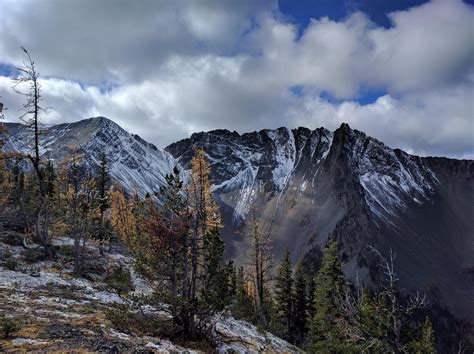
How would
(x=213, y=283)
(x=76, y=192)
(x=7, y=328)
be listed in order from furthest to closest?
(x=76, y=192) → (x=213, y=283) → (x=7, y=328)

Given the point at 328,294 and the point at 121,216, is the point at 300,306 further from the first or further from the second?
the point at 121,216

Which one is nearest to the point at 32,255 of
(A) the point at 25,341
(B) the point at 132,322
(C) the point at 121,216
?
(B) the point at 132,322

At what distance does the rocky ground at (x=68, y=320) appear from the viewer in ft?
39.7

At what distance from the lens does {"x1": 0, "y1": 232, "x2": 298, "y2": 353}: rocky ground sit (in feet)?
39.7

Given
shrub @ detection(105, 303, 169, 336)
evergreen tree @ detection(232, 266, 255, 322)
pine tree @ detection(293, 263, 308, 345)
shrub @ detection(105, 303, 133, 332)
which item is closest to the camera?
shrub @ detection(105, 303, 133, 332)

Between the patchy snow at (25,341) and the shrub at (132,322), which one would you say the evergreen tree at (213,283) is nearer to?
the shrub at (132,322)

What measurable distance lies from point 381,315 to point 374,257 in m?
193

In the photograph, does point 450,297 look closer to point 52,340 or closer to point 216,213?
point 216,213

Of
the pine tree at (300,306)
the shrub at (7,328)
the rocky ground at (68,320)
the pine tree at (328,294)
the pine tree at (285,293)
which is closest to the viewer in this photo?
the shrub at (7,328)

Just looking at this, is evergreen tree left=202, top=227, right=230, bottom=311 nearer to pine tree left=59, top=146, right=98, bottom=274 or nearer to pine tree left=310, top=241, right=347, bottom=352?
pine tree left=59, top=146, right=98, bottom=274

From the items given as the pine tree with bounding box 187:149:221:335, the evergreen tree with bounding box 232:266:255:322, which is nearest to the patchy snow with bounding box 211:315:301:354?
the pine tree with bounding box 187:149:221:335

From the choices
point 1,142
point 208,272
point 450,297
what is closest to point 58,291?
point 208,272

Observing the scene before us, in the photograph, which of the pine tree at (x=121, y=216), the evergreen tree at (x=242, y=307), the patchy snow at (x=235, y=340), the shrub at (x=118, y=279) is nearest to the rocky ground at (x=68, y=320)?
the patchy snow at (x=235, y=340)

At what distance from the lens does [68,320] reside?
14.7 meters
